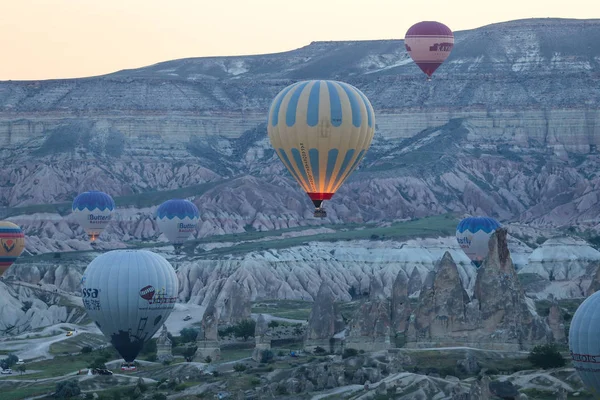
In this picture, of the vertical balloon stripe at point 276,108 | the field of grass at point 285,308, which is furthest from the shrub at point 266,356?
the field of grass at point 285,308

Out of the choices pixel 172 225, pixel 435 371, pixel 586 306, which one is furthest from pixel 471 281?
pixel 586 306

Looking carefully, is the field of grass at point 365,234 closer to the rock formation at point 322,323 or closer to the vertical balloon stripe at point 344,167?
the rock formation at point 322,323

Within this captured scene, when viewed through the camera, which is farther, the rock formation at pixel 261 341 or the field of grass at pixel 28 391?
the rock formation at pixel 261 341

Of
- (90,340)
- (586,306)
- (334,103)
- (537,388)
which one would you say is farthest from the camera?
(90,340)

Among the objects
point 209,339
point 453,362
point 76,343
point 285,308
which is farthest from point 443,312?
point 285,308

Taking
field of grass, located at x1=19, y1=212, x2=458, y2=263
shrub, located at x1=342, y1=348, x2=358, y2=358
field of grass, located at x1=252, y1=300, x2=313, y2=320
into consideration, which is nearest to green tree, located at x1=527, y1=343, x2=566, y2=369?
shrub, located at x1=342, y1=348, x2=358, y2=358

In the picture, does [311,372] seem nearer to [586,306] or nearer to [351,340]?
[351,340]
